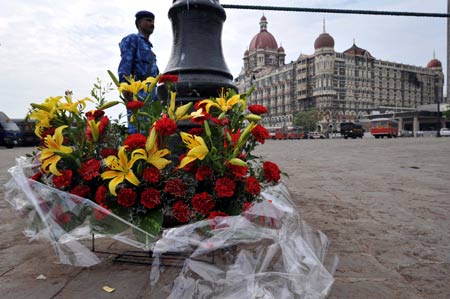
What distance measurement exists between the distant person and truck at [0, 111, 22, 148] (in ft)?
70.7

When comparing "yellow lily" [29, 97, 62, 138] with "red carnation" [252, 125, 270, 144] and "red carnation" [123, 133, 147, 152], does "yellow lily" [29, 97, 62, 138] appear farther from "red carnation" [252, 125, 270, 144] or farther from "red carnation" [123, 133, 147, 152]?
"red carnation" [252, 125, 270, 144]

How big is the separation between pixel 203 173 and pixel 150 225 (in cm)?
38

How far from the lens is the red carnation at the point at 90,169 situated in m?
2.00

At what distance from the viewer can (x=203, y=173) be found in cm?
188

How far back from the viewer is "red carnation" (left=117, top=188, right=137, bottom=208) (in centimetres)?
187

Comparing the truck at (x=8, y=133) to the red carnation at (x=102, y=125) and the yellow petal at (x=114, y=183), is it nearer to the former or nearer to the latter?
the red carnation at (x=102, y=125)

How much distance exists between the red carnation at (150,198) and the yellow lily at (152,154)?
0.13 meters

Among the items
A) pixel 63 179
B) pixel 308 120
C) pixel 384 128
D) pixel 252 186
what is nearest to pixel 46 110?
pixel 63 179

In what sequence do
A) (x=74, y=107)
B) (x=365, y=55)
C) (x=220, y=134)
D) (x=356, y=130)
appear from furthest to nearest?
(x=365, y=55), (x=356, y=130), (x=74, y=107), (x=220, y=134)

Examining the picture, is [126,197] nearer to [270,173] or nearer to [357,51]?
[270,173]

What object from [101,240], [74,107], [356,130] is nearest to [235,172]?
[74,107]

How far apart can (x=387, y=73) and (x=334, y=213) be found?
92.6 meters

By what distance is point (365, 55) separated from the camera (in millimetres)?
82625

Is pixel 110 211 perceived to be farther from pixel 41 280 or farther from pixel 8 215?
pixel 8 215
